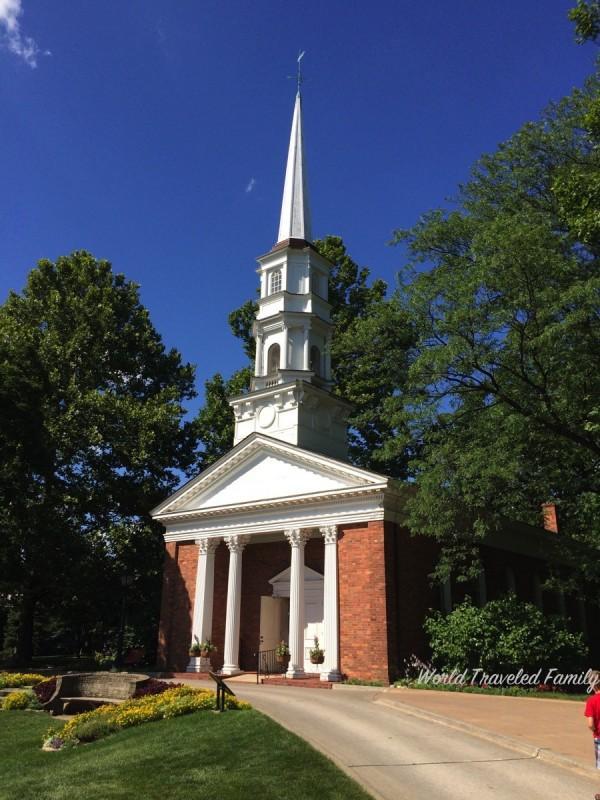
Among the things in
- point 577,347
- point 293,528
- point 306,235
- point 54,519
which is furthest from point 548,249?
point 54,519

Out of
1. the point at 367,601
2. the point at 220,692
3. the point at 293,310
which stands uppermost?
the point at 293,310

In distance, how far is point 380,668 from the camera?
1961 centimetres

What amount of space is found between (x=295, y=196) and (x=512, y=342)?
716 inches

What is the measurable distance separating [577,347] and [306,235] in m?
17.1

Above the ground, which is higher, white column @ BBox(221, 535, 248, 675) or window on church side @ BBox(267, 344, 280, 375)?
window on church side @ BBox(267, 344, 280, 375)

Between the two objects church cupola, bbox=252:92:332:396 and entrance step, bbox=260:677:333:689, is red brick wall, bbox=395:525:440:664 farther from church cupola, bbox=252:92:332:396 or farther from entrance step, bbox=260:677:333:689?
church cupola, bbox=252:92:332:396

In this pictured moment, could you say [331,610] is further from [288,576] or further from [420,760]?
A: [420,760]

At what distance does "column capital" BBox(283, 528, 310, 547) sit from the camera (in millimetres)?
22594

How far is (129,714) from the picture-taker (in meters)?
13.0

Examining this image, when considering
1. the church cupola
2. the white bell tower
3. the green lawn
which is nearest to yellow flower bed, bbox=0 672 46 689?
the green lawn

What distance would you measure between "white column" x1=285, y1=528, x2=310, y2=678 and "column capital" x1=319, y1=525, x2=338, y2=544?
1.01 meters

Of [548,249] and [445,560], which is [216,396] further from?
[548,249]

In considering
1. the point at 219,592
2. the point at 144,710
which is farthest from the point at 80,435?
the point at 144,710

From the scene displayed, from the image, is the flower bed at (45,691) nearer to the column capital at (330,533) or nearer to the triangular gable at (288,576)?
the column capital at (330,533)
